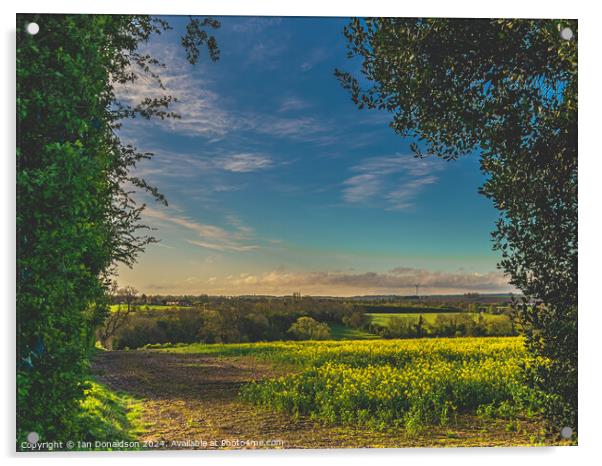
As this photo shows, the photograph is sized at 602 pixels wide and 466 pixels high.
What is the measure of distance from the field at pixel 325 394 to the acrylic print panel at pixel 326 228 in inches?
0.9

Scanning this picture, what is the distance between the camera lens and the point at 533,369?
622 centimetres

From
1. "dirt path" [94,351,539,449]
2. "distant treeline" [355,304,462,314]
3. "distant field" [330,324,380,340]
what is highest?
"distant treeline" [355,304,462,314]

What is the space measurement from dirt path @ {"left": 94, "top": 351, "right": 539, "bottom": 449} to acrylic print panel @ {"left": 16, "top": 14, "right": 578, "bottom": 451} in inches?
0.9

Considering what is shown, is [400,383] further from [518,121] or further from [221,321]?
[518,121]

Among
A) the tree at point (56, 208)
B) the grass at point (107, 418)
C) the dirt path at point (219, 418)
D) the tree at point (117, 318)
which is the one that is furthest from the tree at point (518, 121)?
the grass at point (107, 418)

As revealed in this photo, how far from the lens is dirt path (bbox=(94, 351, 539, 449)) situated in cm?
591

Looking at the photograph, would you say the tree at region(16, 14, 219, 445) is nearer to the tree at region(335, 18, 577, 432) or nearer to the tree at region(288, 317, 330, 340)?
the tree at region(288, 317, 330, 340)

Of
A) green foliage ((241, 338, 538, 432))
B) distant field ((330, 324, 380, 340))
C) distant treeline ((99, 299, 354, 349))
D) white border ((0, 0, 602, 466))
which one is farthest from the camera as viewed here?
distant field ((330, 324, 380, 340))

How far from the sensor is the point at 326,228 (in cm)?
649

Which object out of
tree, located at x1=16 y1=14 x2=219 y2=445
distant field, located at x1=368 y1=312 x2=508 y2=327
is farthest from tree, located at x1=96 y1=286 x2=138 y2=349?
distant field, located at x1=368 y1=312 x2=508 y2=327

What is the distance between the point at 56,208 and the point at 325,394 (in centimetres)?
342

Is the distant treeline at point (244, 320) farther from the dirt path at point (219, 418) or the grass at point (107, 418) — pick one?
the grass at point (107, 418)

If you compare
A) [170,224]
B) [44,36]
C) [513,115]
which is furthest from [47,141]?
[513,115]

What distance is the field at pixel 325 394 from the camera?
599 centimetres
